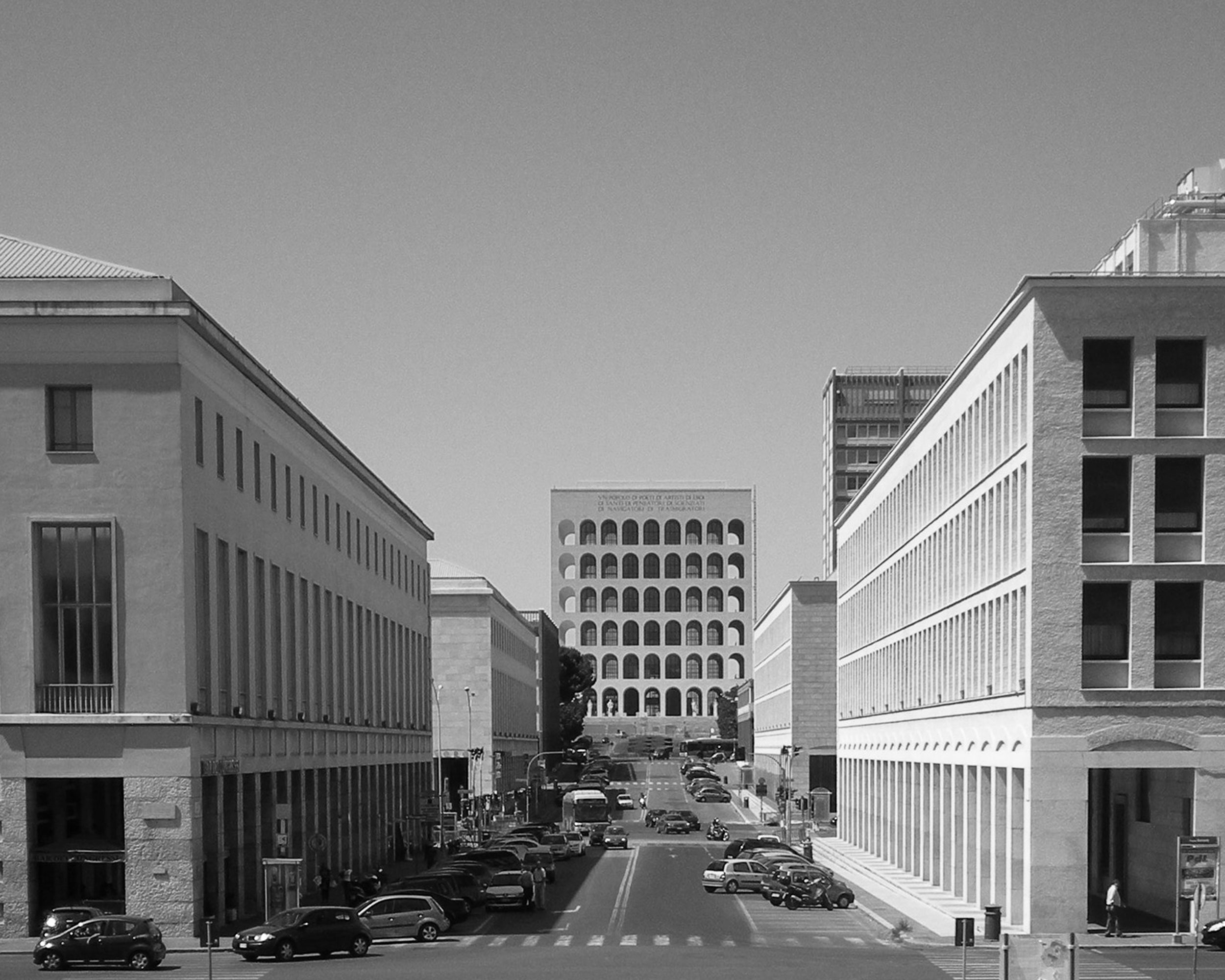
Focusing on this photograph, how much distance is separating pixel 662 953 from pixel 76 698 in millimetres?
18487

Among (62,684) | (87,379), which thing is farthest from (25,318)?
(62,684)

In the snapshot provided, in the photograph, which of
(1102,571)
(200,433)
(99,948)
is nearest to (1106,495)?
(1102,571)

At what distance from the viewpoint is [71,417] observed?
181 ft

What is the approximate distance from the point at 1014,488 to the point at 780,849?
30.7 m

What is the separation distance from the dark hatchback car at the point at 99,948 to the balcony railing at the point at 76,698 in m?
8.33

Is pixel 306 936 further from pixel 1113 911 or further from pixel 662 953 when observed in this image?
pixel 1113 911

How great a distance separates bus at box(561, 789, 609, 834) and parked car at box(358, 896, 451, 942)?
193 feet

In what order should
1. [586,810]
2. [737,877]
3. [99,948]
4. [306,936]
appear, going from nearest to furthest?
[99,948] → [306,936] → [737,877] → [586,810]

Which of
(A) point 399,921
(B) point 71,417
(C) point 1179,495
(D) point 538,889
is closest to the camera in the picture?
(C) point 1179,495

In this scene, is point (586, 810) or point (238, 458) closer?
point (238, 458)

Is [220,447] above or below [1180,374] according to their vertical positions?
below

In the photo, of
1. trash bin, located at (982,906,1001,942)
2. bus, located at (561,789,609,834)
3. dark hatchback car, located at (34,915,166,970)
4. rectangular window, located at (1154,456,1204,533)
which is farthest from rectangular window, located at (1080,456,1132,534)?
bus, located at (561,789,609,834)

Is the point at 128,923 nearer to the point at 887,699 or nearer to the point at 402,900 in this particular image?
the point at 402,900

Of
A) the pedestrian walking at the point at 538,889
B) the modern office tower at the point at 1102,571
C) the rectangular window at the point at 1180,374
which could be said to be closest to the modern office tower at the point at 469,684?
the pedestrian walking at the point at 538,889
